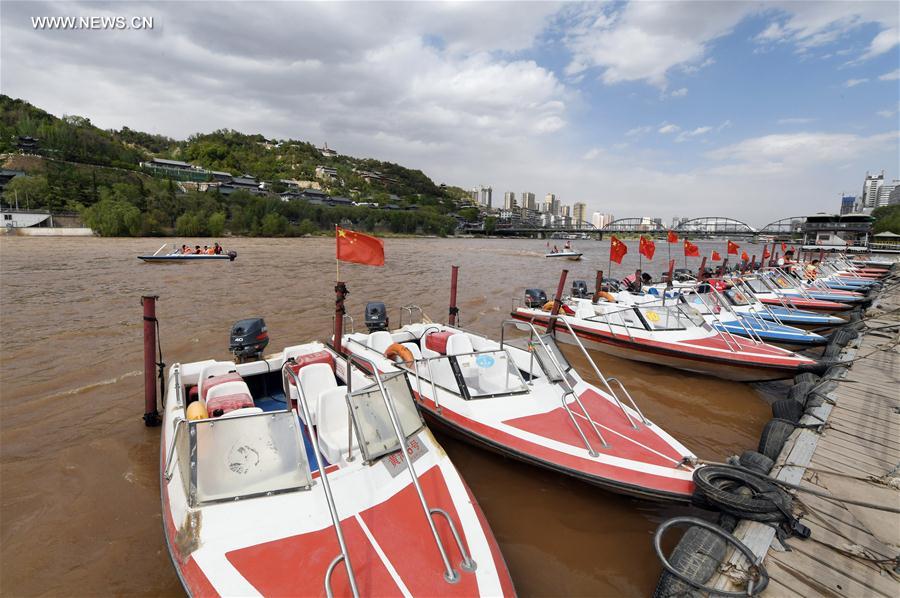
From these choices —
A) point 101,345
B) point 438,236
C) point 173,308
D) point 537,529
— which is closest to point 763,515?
point 537,529

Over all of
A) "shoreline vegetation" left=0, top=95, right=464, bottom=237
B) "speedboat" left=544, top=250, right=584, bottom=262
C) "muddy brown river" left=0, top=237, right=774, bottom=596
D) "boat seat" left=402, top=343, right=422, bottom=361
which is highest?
"shoreline vegetation" left=0, top=95, right=464, bottom=237

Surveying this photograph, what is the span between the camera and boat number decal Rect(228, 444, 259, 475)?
3753mm

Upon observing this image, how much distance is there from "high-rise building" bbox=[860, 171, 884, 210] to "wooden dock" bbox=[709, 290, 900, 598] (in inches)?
8197

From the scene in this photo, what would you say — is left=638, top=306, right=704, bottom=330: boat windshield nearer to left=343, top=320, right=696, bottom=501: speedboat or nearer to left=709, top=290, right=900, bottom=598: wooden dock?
left=709, top=290, right=900, bottom=598: wooden dock

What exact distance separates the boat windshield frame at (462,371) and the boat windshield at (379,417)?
156cm

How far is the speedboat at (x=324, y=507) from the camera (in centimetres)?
301

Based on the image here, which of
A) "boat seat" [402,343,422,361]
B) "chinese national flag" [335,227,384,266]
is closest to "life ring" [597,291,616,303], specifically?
"boat seat" [402,343,422,361]

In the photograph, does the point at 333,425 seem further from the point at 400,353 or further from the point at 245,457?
the point at 400,353

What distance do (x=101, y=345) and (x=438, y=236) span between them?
9986cm

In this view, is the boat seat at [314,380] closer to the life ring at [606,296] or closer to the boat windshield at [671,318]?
the boat windshield at [671,318]

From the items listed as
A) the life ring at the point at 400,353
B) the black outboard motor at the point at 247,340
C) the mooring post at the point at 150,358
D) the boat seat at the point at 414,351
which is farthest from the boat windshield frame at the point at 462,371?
the mooring post at the point at 150,358

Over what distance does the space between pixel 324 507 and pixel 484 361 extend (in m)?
3.50

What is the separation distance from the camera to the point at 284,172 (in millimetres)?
143375

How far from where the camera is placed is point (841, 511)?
417cm
